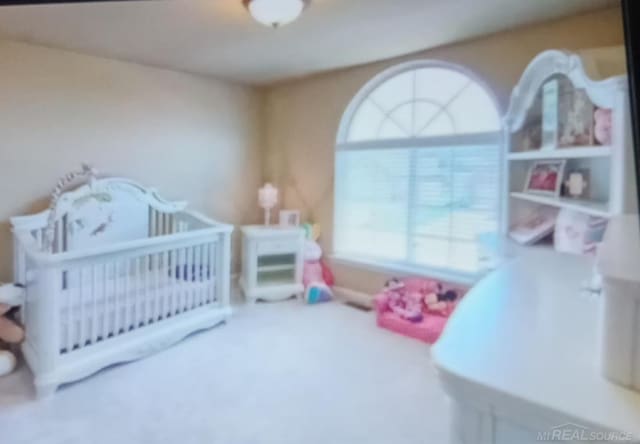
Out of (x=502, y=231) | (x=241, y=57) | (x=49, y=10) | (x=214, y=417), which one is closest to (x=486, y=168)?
(x=502, y=231)

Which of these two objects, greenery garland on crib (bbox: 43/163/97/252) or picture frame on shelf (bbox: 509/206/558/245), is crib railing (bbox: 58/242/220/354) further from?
picture frame on shelf (bbox: 509/206/558/245)

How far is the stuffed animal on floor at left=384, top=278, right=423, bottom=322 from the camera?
10.5 ft

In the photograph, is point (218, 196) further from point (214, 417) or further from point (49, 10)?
point (214, 417)

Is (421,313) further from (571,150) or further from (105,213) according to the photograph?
(105,213)

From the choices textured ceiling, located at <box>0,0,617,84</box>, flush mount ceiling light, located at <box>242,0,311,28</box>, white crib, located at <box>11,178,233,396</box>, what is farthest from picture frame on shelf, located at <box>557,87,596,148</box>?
white crib, located at <box>11,178,233,396</box>

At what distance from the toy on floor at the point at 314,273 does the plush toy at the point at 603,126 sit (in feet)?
8.62

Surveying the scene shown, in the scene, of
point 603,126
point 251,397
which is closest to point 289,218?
point 251,397

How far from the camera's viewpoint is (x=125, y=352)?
8.60ft

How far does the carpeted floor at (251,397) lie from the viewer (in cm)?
195

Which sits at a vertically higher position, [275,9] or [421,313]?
[275,9]

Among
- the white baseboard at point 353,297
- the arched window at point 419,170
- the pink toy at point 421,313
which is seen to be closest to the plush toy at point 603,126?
the arched window at point 419,170

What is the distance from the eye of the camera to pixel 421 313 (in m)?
3.22

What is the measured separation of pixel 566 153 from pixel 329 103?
244 centimetres

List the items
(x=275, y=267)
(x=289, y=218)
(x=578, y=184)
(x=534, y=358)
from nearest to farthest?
(x=534, y=358)
(x=578, y=184)
(x=275, y=267)
(x=289, y=218)
